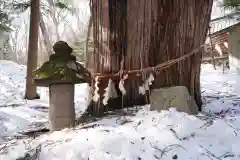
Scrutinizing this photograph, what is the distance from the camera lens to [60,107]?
3180 mm

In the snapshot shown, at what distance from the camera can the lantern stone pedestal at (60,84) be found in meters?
3.11

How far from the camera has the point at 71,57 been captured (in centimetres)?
333

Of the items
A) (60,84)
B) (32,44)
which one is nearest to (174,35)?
(60,84)

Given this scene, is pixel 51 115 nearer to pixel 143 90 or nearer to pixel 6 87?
pixel 143 90

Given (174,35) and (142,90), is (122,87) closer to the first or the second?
(142,90)

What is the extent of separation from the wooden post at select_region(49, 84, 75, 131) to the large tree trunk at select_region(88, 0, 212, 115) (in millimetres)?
458

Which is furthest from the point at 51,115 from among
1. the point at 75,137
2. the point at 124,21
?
the point at 124,21

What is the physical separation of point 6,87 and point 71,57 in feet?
29.9

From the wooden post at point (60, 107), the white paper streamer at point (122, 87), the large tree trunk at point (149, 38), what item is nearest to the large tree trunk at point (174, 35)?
the large tree trunk at point (149, 38)

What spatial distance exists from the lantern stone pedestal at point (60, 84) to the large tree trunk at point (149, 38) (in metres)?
0.43

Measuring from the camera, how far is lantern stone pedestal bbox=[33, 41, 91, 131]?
10.2 ft

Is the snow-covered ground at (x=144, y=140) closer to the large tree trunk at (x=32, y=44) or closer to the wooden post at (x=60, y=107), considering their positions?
the wooden post at (x=60, y=107)

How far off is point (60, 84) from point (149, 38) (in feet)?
3.60

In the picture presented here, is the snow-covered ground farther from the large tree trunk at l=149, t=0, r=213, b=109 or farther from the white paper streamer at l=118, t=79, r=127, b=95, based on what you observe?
the large tree trunk at l=149, t=0, r=213, b=109
